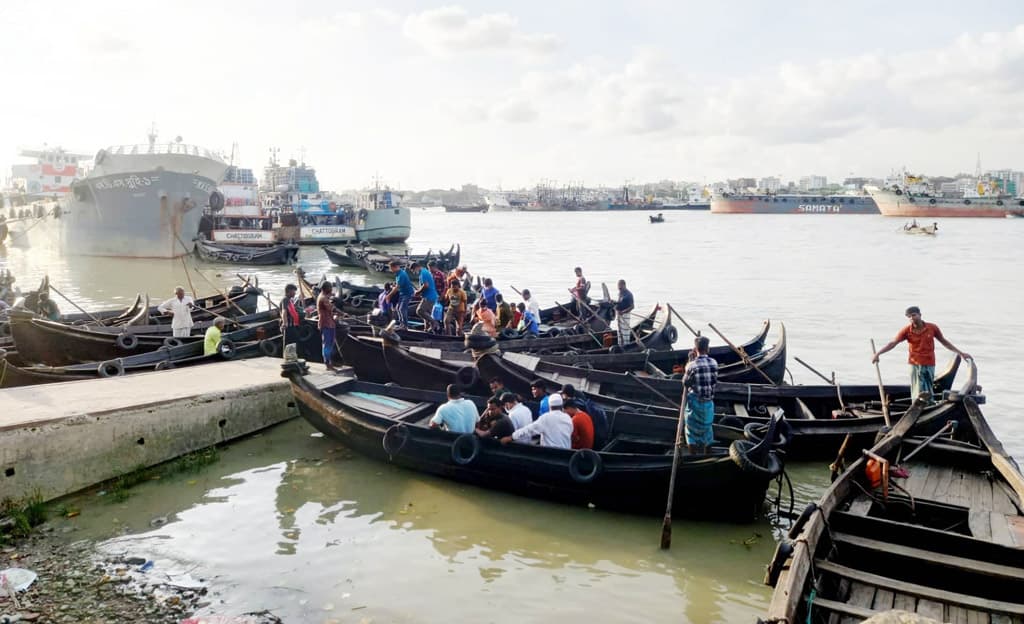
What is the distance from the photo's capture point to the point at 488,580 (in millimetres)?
7836

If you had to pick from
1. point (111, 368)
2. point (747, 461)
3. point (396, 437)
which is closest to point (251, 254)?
point (111, 368)

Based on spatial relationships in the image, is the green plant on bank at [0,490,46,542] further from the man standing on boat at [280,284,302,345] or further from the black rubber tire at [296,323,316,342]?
the black rubber tire at [296,323,316,342]

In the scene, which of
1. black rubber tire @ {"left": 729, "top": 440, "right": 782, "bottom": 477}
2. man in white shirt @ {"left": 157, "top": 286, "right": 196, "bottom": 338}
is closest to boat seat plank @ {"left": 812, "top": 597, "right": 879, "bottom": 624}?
black rubber tire @ {"left": 729, "top": 440, "right": 782, "bottom": 477}

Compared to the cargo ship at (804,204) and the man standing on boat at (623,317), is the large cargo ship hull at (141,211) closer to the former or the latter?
the man standing on boat at (623,317)

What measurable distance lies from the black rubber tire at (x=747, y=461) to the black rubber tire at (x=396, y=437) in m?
4.20

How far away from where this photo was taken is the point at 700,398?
8.94 meters

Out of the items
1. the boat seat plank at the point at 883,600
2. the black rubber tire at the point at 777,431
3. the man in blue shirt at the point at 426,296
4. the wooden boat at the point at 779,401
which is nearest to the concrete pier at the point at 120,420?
the wooden boat at the point at 779,401

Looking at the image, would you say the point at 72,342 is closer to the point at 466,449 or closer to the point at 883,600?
the point at 466,449

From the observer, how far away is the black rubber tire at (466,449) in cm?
950

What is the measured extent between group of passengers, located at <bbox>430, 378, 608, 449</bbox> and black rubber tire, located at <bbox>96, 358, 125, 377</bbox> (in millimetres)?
6592

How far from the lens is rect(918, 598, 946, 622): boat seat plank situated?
538cm

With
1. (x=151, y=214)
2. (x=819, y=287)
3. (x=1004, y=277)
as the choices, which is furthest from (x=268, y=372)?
(x=1004, y=277)

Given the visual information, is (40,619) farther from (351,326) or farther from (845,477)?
(351,326)

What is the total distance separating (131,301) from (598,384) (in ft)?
81.9
